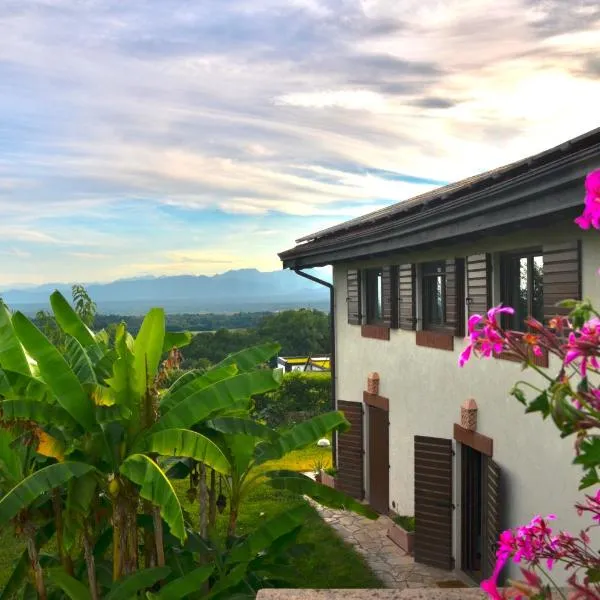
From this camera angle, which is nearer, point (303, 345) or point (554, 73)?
point (554, 73)

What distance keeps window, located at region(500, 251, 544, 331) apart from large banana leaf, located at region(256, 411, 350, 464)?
91.5 inches

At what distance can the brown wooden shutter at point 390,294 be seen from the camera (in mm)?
11025

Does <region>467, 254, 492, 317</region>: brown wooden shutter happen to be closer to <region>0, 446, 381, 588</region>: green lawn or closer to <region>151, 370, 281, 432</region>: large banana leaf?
<region>151, 370, 281, 432</region>: large banana leaf

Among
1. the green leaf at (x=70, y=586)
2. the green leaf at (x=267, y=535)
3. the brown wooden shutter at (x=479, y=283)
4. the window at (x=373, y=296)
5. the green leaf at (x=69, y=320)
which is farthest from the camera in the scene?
the window at (x=373, y=296)

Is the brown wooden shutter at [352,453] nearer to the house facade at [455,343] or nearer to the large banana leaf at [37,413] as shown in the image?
the house facade at [455,343]

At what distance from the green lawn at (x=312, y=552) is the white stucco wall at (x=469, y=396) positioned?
1.30 meters

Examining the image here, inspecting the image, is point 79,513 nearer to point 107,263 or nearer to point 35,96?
point 35,96

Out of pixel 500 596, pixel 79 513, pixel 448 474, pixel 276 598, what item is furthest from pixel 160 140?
pixel 500 596

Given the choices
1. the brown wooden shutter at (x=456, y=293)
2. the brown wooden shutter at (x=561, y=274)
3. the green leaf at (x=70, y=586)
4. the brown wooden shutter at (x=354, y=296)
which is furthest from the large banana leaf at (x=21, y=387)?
the brown wooden shutter at (x=354, y=296)

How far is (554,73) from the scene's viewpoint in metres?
8.79

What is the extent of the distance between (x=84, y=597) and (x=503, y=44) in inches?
306

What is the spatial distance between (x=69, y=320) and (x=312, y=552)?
5.47 metres

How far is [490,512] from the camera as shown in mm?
8164

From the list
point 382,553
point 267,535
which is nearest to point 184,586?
point 267,535
